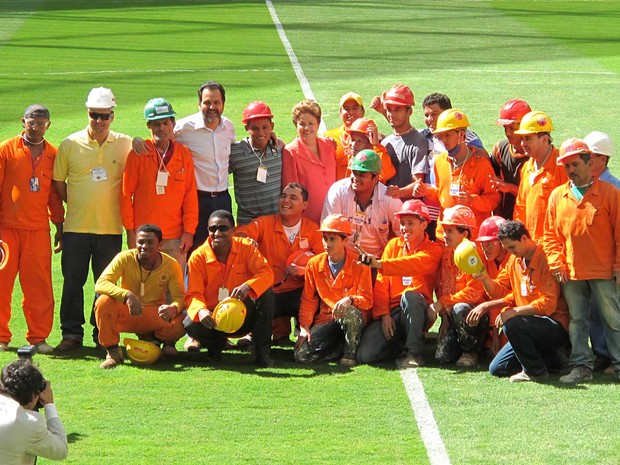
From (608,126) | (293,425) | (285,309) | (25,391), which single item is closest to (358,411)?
(293,425)

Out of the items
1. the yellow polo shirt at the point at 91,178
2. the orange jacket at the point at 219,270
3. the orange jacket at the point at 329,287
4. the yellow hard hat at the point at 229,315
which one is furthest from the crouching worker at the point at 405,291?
the yellow polo shirt at the point at 91,178

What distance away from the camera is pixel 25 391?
734 centimetres

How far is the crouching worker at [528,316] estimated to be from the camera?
10461mm

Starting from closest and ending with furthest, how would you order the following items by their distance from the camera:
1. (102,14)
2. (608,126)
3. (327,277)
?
1. (327,277)
2. (608,126)
3. (102,14)

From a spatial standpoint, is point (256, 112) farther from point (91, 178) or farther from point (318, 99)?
point (318, 99)

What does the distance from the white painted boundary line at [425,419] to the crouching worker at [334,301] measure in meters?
0.65

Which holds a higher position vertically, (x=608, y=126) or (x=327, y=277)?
(x=608, y=126)

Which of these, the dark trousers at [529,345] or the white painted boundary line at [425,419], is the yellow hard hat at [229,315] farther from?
the dark trousers at [529,345]

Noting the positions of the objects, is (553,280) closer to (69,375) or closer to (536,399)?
(536,399)

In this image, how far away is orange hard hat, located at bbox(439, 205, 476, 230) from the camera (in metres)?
11.0

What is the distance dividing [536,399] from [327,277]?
221 cm

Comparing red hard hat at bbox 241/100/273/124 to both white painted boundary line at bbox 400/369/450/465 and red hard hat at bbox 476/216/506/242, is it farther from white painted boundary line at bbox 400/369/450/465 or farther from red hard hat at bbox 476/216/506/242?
white painted boundary line at bbox 400/369/450/465

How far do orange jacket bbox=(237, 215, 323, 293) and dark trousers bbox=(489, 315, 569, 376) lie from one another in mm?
2031

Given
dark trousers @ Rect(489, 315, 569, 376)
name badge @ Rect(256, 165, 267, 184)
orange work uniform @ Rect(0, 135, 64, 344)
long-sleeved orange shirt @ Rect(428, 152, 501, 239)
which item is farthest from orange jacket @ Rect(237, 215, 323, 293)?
dark trousers @ Rect(489, 315, 569, 376)
